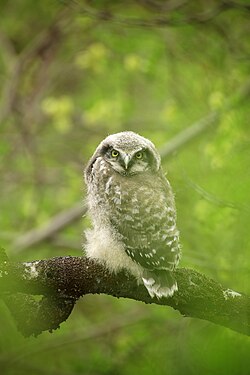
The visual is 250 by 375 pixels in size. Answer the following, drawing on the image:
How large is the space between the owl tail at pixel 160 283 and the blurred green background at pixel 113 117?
216 cm

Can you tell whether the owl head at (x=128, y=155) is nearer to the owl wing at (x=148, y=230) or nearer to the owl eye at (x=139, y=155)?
the owl eye at (x=139, y=155)

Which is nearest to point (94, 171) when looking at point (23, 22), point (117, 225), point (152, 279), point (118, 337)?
point (117, 225)

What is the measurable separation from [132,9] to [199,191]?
5531 mm

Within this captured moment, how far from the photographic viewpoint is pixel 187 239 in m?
8.05

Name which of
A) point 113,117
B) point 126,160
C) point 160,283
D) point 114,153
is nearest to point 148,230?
point 160,283

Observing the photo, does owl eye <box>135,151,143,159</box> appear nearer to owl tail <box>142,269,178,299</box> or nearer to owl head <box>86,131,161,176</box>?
owl head <box>86,131,161,176</box>

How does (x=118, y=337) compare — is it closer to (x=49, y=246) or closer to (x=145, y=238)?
(x=49, y=246)

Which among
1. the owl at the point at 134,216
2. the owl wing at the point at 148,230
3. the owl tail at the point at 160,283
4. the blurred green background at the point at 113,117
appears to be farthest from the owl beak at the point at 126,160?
the blurred green background at the point at 113,117

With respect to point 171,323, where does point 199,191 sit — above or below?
above

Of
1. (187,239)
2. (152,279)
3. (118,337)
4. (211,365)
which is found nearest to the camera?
(211,365)

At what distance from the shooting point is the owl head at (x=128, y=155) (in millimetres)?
4320

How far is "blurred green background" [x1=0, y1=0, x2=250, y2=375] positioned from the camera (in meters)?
6.83

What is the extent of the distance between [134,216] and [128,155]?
0.53m

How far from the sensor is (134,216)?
392cm
